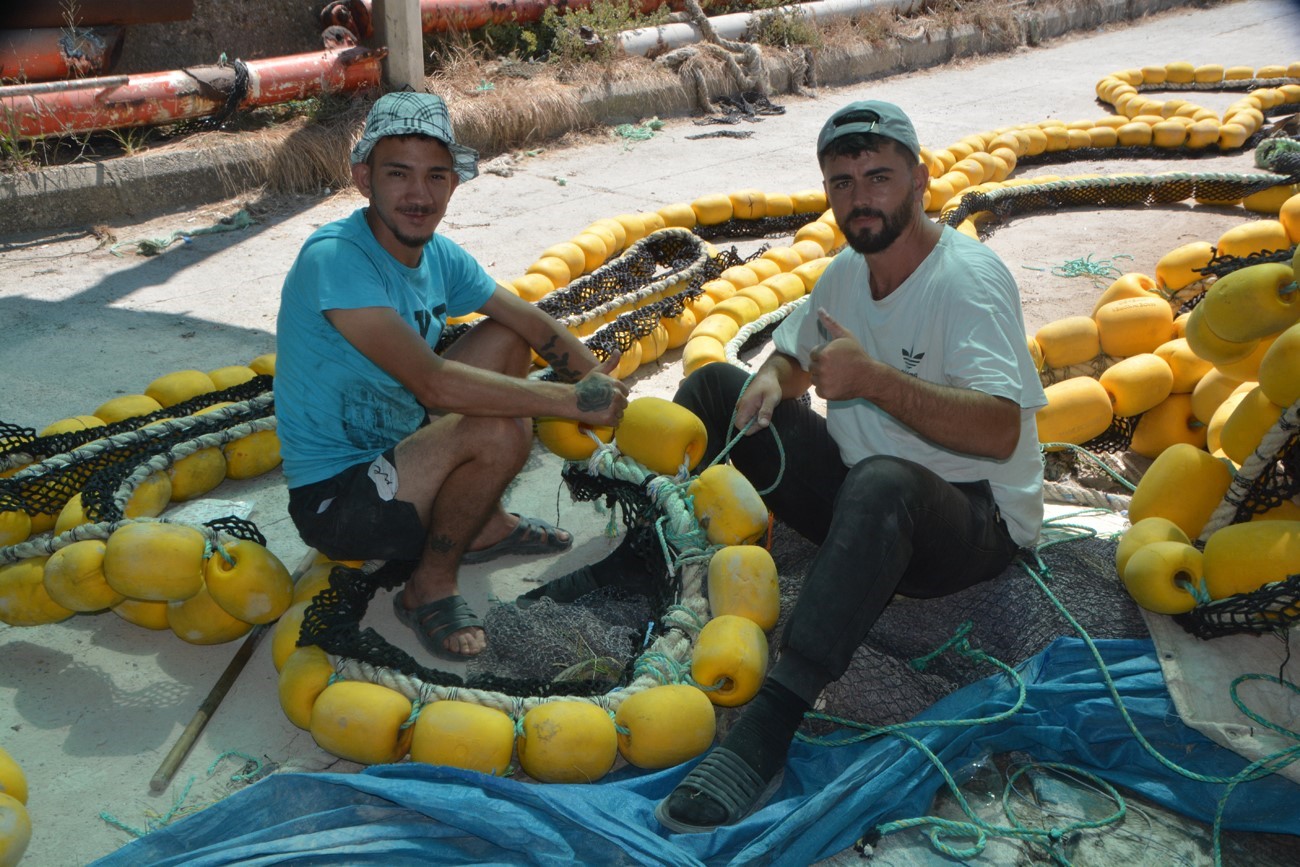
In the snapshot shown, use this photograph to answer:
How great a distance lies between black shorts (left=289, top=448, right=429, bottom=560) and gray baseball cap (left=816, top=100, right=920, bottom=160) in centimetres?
154

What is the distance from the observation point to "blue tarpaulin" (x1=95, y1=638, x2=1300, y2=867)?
2324 millimetres

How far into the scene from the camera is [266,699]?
3.01 meters

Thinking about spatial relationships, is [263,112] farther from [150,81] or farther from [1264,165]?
[1264,165]

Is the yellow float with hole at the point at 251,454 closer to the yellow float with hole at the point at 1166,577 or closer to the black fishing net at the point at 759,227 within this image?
the yellow float with hole at the point at 1166,577

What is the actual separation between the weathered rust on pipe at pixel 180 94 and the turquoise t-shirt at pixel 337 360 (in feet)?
14.5

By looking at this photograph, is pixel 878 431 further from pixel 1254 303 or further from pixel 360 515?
pixel 360 515

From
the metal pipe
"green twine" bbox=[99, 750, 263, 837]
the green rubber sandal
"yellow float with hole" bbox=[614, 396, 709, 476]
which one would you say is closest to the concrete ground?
"green twine" bbox=[99, 750, 263, 837]

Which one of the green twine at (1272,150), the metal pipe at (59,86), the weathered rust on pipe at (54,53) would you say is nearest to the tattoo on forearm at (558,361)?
the metal pipe at (59,86)

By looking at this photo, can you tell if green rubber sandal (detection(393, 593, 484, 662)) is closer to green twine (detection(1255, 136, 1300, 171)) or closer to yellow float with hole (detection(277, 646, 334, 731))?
yellow float with hole (detection(277, 646, 334, 731))

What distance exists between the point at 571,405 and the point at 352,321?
665 millimetres

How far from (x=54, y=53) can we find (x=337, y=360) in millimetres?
5407

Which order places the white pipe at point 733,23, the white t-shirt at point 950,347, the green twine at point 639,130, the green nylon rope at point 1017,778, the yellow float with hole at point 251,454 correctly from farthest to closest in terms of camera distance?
the white pipe at point 733,23
the green twine at point 639,130
the yellow float with hole at point 251,454
the white t-shirt at point 950,347
the green nylon rope at point 1017,778

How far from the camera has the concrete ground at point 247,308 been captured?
9.16ft

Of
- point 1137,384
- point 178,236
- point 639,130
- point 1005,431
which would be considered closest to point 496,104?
point 639,130
